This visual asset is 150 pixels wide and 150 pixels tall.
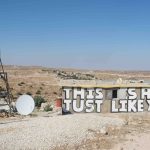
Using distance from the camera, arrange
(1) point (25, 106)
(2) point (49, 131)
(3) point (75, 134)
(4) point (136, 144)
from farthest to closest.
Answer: (1) point (25, 106) < (3) point (75, 134) < (2) point (49, 131) < (4) point (136, 144)

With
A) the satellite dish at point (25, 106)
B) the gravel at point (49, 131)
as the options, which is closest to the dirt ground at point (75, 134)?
the gravel at point (49, 131)

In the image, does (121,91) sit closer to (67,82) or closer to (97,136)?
(67,82)

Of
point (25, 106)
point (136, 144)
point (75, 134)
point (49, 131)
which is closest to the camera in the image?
point (136, 144)

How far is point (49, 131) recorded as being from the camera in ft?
87.3

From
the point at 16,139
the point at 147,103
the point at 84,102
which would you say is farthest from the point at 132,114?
the point at 16,139

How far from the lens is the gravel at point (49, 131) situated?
A: 23.5 m

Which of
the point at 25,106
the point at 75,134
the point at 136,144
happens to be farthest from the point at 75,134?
the point at 25,106

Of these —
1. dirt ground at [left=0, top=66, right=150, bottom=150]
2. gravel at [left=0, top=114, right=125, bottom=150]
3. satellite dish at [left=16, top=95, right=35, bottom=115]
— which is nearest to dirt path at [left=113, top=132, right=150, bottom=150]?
dirt ground at [left=0, top=66, right=150, bottom=150]

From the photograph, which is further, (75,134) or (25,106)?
(25,106)

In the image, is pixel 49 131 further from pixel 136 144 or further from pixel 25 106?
pixel 25 106

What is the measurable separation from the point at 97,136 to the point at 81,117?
5206 mm

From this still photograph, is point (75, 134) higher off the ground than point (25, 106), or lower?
lower

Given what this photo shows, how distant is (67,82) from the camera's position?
1582 inches

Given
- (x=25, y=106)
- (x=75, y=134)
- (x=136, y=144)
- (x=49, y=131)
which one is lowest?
(x=136, y=144)
